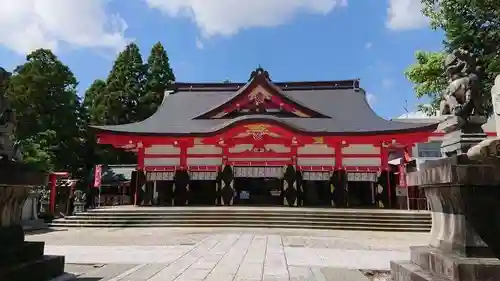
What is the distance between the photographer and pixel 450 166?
3.91m

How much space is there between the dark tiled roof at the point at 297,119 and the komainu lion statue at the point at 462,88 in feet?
45.7

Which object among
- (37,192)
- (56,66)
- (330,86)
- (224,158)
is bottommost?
(37,192)

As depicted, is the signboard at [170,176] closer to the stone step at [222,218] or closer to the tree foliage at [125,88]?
the stone step at [222,218]

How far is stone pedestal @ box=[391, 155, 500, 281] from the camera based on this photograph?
363 cm

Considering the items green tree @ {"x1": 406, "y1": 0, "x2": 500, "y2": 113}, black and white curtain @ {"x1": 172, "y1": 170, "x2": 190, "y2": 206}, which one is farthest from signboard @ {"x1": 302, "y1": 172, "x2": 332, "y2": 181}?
green tree @ {"x1": 406, "y1": 0, "x2": 500, "y2": 113}

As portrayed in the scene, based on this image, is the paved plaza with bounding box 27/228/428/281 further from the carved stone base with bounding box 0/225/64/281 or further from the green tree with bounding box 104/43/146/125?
the green tree with bounding box 104/43/146/125

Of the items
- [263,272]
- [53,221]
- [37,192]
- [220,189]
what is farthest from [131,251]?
[37,192]

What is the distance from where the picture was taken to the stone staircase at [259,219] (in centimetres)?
1496

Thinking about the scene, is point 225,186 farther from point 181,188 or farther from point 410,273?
point 410,273

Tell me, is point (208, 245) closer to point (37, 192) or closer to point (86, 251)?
point (86, 251)

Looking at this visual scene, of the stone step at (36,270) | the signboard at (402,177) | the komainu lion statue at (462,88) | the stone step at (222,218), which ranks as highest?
the komainu lion statue at (462,88)

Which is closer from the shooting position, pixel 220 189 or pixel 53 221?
pixel 53 221

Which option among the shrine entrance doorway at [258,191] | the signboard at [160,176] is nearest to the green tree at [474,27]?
the shrine entrance doorway at [258,191]

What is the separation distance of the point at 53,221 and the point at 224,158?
895cm
